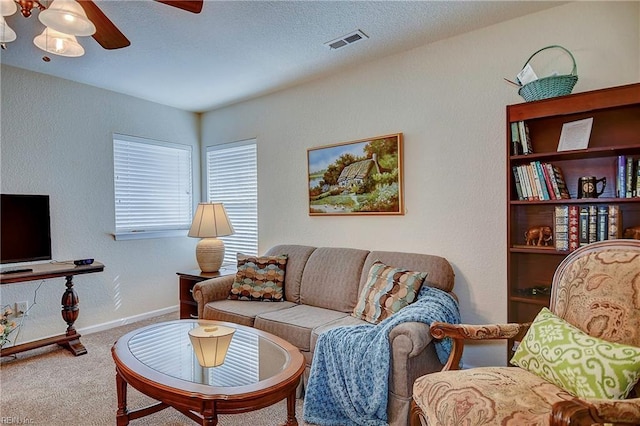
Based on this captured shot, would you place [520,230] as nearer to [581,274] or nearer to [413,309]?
[581,274]

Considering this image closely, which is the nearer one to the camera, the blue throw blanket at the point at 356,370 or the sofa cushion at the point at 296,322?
the blue throw blanket at the point at 356,370

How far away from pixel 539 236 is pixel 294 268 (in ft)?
6.25

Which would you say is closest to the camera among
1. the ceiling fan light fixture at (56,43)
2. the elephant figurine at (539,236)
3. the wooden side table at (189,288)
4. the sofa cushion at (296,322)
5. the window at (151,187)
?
the ceiling fan light fixture at (56,43)

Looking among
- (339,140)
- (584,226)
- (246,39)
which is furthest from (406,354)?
(246,39)

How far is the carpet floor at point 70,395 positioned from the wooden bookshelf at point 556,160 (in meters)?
1.66

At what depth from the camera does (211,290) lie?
10.3ft

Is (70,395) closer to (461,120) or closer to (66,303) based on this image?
(66,303)

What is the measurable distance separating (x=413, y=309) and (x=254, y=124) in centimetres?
286

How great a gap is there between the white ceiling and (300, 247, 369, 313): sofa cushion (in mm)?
1657

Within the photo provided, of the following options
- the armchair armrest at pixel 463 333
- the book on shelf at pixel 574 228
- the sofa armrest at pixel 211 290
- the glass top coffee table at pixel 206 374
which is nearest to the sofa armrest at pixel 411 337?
the armchair armrest at pixel 463 333

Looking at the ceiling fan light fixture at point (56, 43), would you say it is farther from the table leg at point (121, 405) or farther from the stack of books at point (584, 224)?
the stack of books at point (584, 224)

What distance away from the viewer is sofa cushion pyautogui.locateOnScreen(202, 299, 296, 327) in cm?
279

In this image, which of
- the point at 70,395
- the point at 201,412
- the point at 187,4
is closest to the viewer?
the point at 201,412

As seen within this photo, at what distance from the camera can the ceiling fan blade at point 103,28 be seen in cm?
165
